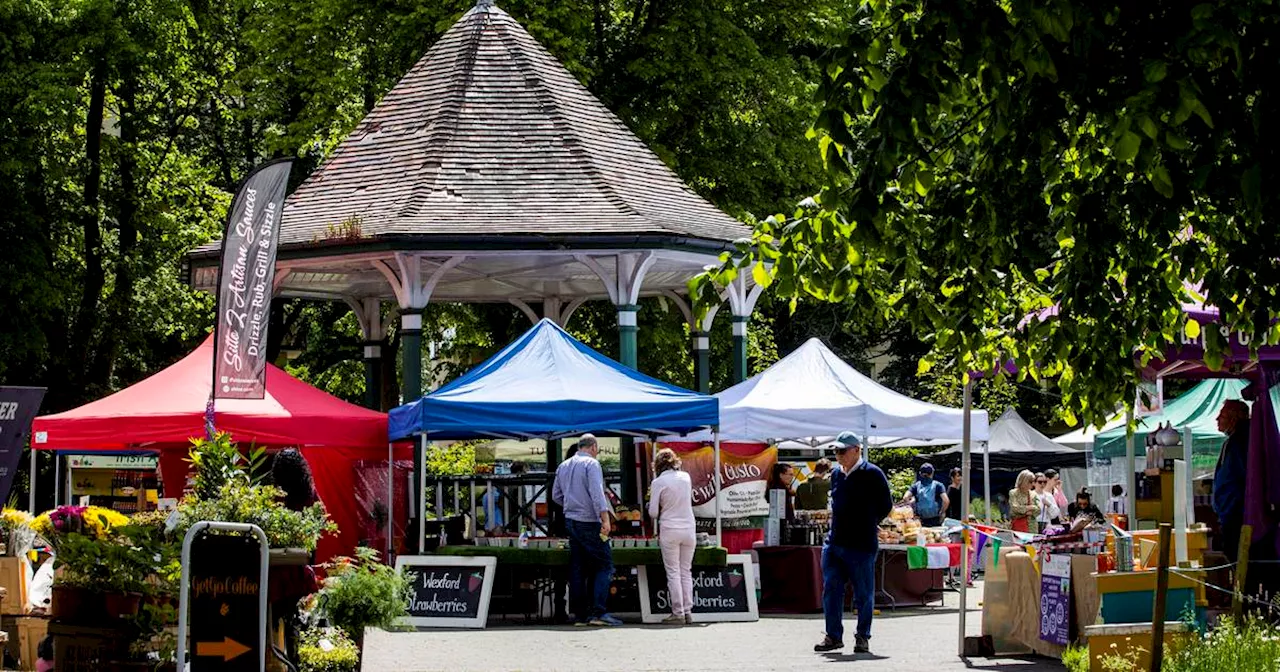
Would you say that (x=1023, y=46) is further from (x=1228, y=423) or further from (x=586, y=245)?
(x=586, y=245)

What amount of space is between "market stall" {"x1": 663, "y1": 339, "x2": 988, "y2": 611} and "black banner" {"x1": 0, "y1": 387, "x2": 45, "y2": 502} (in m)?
10.2

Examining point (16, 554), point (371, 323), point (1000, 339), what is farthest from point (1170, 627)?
point (371, 323)

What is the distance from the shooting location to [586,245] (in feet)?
77.8

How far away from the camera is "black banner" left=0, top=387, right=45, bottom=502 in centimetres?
1245

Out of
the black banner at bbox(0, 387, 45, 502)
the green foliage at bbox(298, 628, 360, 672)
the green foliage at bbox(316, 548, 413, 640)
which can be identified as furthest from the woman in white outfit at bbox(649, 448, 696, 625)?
the black banner at bbox(0, 387, 45, 502)

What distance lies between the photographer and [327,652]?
1266cm

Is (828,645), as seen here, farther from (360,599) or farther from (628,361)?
(628,361)

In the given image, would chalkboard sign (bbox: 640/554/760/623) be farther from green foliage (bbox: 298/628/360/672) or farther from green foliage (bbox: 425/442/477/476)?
green foliage (bbox: 425/442/477/476)

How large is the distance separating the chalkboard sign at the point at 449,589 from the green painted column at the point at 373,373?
391 inches

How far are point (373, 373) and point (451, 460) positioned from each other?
4.11m

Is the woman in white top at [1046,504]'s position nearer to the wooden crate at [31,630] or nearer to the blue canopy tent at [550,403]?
the blue canopy tent at [550,403]

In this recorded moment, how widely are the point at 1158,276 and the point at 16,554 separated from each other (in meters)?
8.63

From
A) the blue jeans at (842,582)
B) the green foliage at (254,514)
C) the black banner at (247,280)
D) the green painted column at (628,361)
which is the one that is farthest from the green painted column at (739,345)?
the green foliage at (254,514)

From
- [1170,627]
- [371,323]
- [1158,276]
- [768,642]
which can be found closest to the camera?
[1158,276]
